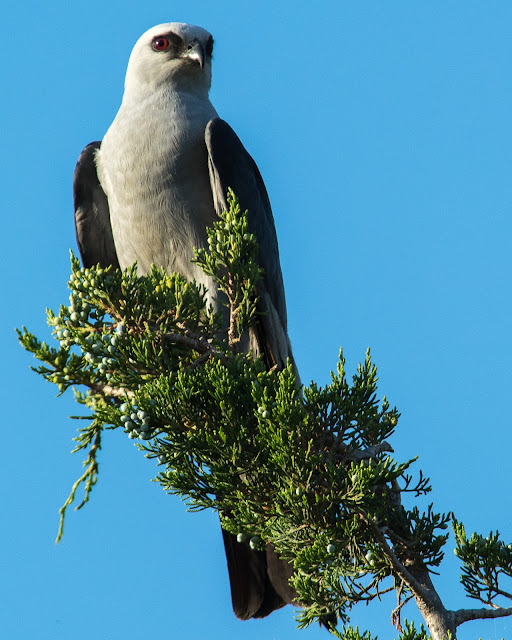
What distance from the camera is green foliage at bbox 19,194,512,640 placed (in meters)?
3.00

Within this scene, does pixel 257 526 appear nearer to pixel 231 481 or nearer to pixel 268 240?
pixel 231 481

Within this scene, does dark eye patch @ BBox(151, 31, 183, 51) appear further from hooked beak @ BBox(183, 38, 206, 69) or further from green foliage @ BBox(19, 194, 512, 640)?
green foliage @ BBox(19, 194, 512, 640)

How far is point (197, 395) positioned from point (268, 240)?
2338 millimetres

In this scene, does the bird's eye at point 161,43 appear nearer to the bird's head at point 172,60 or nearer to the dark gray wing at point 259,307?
the bird's head at point 172,60

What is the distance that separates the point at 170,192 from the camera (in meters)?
5.07

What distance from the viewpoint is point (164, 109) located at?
531 centimetres

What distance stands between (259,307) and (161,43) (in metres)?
2.26

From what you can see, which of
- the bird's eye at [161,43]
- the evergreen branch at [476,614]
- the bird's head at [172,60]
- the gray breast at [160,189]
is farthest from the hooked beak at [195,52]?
the evergreen branch at [476,614]

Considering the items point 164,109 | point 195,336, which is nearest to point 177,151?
point 164,109

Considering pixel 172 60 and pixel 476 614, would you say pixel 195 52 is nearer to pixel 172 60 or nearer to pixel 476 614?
pixel 172 60

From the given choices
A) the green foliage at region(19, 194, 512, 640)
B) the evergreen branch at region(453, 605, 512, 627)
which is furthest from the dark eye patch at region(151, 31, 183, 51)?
the evergreen branch at region(453, 605, 512, 627)

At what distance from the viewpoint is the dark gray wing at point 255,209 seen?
4801 millimetres

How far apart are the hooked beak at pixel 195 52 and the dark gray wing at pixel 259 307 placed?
68cm

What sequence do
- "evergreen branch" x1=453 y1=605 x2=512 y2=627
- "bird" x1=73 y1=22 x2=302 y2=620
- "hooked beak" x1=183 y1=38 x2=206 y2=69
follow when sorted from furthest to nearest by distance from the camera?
"hooked beak" x1=183 y1=38 x2=206 y2=69, "bird" x1=73 y1=22 x2=302 y2=620, "evergreen branch" x1=453 y1=605 x2=512 y2=627
